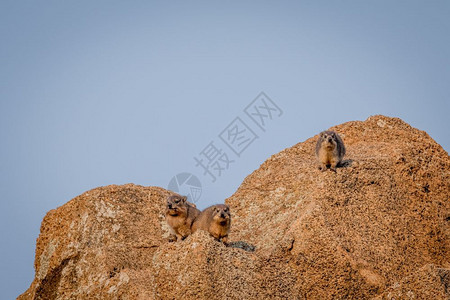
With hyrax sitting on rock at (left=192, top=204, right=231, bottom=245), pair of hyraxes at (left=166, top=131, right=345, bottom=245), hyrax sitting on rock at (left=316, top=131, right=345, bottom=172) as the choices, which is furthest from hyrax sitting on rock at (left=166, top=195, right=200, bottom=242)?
hyrax sitting on rock at (left=316, top=131, right=345, bottom=172)

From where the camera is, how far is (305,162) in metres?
16.3

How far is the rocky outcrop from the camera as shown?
11.5 meters

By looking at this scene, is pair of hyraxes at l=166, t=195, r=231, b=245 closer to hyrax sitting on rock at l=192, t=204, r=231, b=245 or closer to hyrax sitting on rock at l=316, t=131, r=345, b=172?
hyrax sitting on rock at l=192, t=204, r=231, b=245

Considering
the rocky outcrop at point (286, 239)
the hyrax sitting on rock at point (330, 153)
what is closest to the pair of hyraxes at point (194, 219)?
the rocky outcrop at point (286, 239)

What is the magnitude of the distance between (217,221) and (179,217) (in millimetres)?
1193

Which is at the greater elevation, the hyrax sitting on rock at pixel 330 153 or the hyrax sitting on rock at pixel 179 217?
the hyrax sitting on rock at pixel 179 217

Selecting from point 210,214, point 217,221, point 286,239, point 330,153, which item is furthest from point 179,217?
point 330,153

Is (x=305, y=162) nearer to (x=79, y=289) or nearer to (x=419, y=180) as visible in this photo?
(x=419, y=180)

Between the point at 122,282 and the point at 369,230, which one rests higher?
the point at 122,282

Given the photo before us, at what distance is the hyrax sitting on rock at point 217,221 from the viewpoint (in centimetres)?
1248

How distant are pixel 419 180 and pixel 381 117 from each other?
330 centimetres

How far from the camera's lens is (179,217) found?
13.3 meters

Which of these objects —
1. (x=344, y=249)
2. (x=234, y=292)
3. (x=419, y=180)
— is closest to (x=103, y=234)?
(x=234, y=292)

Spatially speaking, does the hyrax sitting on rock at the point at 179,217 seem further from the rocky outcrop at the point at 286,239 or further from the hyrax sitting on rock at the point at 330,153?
the hyrax sitting on rock at the point at 330,153
